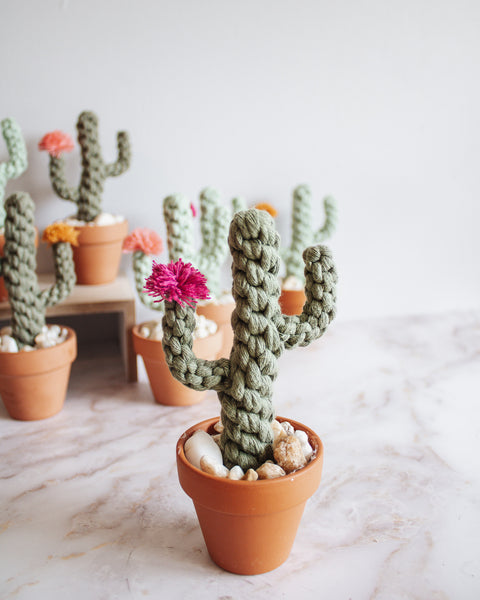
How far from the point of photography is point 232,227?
0.73 meters

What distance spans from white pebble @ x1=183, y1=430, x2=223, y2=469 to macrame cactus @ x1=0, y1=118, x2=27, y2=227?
0.78 meters

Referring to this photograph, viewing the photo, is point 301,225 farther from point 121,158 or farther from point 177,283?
point 177,283

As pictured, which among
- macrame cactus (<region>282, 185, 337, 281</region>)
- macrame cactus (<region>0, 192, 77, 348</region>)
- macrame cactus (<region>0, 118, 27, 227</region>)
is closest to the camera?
→ macrame cactus (<region>0, 192, 77, 348</region>)

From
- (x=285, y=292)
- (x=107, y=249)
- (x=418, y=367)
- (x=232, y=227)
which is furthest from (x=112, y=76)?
(x=418, y=367)

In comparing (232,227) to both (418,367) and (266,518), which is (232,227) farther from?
(418,367)

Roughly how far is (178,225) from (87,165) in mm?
307

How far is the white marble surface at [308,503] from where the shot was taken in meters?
0.77

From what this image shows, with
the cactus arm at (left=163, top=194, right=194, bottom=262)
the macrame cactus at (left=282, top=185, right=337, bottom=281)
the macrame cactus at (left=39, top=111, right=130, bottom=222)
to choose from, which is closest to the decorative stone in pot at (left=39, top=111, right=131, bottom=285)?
the macrame cactus at (left=39, top=111, right=130, bottom=222)

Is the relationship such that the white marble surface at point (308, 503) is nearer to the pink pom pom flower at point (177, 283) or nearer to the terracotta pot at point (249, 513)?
the terracotta pot at point (249, 513)

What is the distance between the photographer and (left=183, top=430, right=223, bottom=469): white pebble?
77 centimetres

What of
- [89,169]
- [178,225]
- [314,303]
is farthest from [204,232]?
[314,303]

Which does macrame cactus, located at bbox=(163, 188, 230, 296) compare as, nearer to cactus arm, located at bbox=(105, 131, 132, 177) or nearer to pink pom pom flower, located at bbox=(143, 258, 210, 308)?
cactus arm, located at bbox=(105, 131, 132, 177)

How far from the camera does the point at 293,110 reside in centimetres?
161

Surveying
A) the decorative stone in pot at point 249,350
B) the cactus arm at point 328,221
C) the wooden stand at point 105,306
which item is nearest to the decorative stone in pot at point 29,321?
the wooden stand at point 105,306
